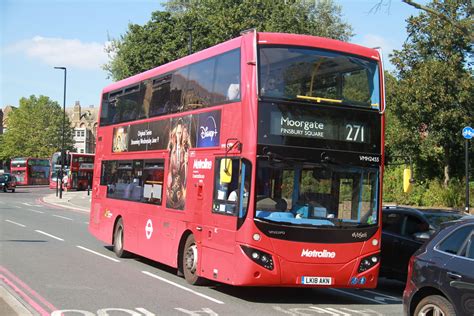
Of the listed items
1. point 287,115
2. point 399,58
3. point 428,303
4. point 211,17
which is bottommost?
point 428,303

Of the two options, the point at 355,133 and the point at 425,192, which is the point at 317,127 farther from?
the point at 425,192

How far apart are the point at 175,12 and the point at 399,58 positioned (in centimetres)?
3067

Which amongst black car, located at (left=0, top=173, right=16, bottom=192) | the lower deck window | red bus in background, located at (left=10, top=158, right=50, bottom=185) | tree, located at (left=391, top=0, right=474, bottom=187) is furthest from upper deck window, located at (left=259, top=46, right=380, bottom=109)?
red bus in background, located at (left=10, top=158, right=50, bottom=185)

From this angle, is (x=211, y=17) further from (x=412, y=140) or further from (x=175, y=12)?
(x=412, y=140)

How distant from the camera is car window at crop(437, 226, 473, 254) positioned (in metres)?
6.69

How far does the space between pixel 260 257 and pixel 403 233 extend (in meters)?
3.72

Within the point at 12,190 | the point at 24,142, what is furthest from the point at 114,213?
the point at 24,142

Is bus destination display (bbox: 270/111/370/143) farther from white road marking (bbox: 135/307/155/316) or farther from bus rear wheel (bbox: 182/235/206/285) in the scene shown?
white road marking (bbox: 135/307/155/316)

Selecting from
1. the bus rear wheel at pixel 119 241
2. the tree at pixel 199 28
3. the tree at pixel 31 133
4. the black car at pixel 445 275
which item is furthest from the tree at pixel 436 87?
the tree at pixel 31 133

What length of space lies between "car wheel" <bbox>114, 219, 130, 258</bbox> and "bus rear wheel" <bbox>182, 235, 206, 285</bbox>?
157 inches

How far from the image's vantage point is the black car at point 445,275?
6281mm

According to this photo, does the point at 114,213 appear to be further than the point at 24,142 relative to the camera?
No

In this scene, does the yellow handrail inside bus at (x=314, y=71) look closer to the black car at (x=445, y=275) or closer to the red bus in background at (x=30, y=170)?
the black car at (x=445, y=275)

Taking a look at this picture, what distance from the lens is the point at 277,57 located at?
377 inches
